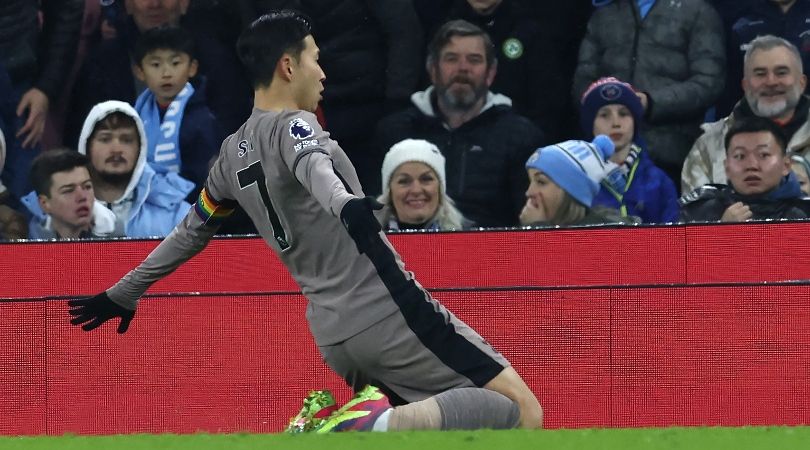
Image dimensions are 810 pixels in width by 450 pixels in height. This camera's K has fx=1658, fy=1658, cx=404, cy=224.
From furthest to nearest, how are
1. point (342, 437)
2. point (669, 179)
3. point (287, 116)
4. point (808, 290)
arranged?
1. point (669, 179)
2. point (808, 290)
3. point (287, 116)
4. point (342, 437)

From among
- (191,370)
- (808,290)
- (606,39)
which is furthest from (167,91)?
(808,290)

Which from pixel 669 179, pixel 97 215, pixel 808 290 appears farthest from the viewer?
pixel 97 215

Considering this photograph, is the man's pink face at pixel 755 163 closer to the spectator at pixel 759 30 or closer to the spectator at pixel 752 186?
the spectator at pixel 752 186

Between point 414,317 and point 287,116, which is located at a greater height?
point 287,116

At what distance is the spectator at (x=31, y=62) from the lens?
9492mm

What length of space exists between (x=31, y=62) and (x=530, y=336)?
3.49 meters

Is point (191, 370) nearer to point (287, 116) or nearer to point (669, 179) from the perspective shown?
point (669, 179)

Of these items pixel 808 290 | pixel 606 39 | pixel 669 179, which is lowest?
pixel 808 290

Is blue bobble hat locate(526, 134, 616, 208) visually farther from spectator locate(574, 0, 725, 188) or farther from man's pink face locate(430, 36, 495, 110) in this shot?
man's pink face locate(430, 36, 495, 110)

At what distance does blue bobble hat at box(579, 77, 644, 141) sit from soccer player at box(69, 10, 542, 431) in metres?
3.52

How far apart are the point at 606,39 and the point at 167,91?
8.09ft

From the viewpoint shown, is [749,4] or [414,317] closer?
[414,317]

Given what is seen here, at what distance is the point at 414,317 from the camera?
207 inches

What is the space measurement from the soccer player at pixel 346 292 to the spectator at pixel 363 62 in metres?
3.65
